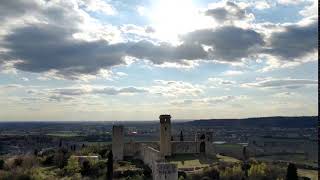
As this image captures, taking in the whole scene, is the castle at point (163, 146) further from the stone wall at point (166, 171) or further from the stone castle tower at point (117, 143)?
the stone wall at point (166, 171)

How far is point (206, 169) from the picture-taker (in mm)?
43875

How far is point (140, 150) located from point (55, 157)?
9.18 meters

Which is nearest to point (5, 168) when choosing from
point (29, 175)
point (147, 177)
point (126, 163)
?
point (29, 175)

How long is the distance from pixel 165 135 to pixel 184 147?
10.0ft

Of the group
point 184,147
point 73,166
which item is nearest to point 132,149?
point 184,147

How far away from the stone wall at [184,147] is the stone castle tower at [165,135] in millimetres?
929

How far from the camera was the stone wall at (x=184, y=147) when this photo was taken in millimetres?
52156

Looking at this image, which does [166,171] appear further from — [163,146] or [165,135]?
[165,135]

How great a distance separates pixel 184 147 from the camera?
52.8m

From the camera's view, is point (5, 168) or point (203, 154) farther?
point (203, 154)

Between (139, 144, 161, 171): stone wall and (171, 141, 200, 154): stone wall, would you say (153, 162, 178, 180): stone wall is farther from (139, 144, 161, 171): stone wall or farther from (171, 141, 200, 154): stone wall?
(171, 141, 200, 154): stone wall

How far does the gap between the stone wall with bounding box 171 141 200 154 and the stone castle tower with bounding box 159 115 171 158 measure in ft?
3.05

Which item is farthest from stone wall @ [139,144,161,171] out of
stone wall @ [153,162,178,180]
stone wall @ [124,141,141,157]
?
stone wall @ [153,162,178,180]

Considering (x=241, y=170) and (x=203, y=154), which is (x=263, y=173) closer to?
(x=241, y=170)
